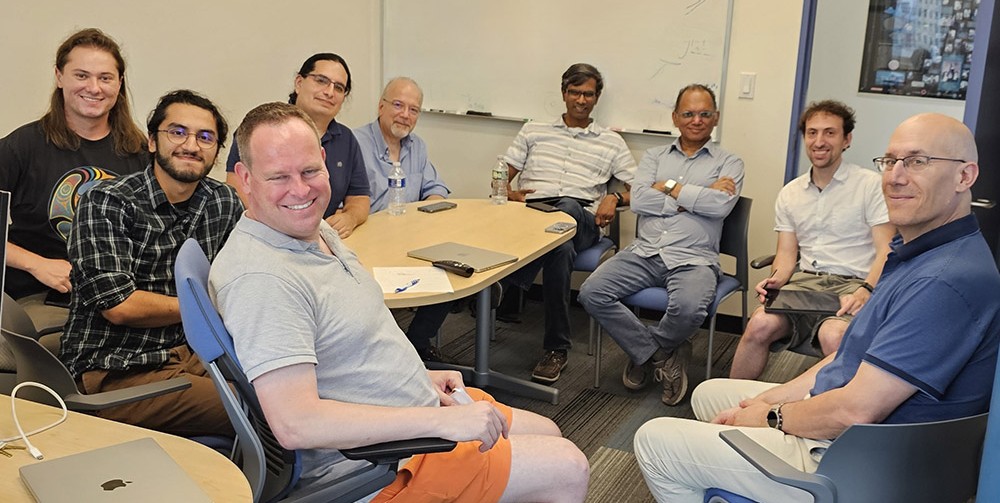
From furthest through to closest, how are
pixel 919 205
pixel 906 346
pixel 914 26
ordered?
pixel 914 26, pixel 919 205, pixel 906 346

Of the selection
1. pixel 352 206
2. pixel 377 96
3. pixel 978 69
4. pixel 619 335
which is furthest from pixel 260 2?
pixel 978 69

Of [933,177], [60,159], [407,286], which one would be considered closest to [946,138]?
[933,177]

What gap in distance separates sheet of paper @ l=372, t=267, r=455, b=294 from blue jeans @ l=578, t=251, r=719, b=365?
42.3 inches

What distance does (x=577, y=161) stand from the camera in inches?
170

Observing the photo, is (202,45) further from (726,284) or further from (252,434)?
(252,434)

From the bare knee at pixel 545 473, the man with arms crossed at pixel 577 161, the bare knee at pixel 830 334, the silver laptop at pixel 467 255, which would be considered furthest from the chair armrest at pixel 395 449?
the man with arms crossed at pixel 577 161

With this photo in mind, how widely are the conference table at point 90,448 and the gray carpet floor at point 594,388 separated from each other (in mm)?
1627

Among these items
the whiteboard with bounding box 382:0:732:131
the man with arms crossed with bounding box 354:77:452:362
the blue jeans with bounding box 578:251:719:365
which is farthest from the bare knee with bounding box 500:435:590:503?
the whiteboard with bounding box 382:0:732:131

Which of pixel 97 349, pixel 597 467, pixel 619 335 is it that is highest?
pixel 97 349

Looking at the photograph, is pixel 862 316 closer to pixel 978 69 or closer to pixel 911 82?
pixel 978 69

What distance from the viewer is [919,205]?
188 cm

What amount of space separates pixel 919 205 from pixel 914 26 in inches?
89.5

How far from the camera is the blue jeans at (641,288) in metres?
3.44

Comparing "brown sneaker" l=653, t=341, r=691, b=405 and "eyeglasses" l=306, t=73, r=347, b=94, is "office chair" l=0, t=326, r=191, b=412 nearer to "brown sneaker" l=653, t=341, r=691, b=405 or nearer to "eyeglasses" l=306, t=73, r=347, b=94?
"eyeglasses" l=306, t=73, r=347, b=94
